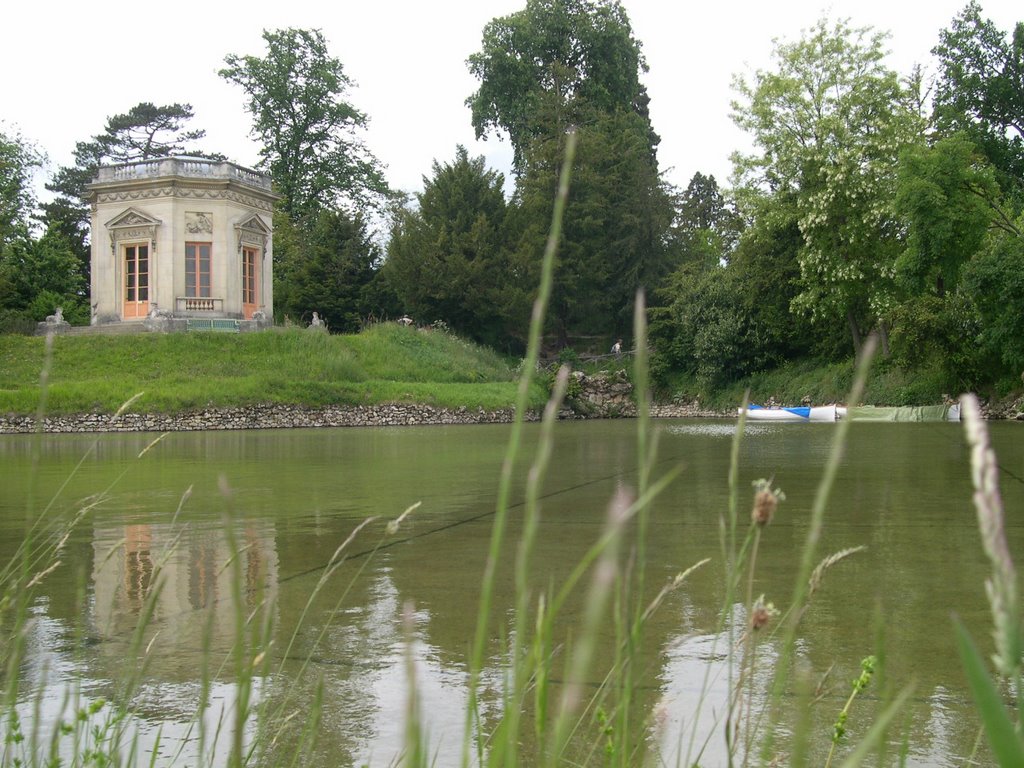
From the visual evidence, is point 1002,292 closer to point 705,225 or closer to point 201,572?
point 201,572

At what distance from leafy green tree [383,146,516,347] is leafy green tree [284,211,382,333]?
130 cm

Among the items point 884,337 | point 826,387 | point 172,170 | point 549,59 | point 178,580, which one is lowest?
point 178,580

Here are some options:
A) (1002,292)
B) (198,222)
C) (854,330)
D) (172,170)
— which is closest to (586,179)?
(854,330)

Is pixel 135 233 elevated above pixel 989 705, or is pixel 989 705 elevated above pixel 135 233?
pixel 135 233

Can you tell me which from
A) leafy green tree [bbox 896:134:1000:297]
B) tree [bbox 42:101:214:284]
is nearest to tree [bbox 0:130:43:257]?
tree [bbox 42:101:214:284]

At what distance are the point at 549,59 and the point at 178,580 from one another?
1988 inches

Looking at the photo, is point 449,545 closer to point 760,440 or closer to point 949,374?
point 760,440

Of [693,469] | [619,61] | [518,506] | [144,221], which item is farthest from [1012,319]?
[619,61]

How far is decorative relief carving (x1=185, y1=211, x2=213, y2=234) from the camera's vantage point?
30172 millimetres

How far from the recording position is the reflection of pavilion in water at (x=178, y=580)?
2.84m

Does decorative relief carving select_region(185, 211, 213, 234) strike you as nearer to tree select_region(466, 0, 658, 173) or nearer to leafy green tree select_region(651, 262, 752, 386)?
leafy green tree select_region(651, 262, 752, 386)

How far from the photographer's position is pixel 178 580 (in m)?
3.66

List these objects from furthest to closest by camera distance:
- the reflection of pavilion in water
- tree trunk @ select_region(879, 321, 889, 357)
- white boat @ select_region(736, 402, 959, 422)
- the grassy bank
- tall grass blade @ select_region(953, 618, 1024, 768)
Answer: tree trunk @ select_region(879, 321, 889, 357), the grassy bank, white boat @ select_region(736, 402, 959, 422), the reflection of pavilion in water, tall grass blade @ select_region(953, 618, 1024, 768)

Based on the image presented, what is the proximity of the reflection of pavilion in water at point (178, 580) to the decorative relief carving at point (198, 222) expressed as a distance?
2686cm
